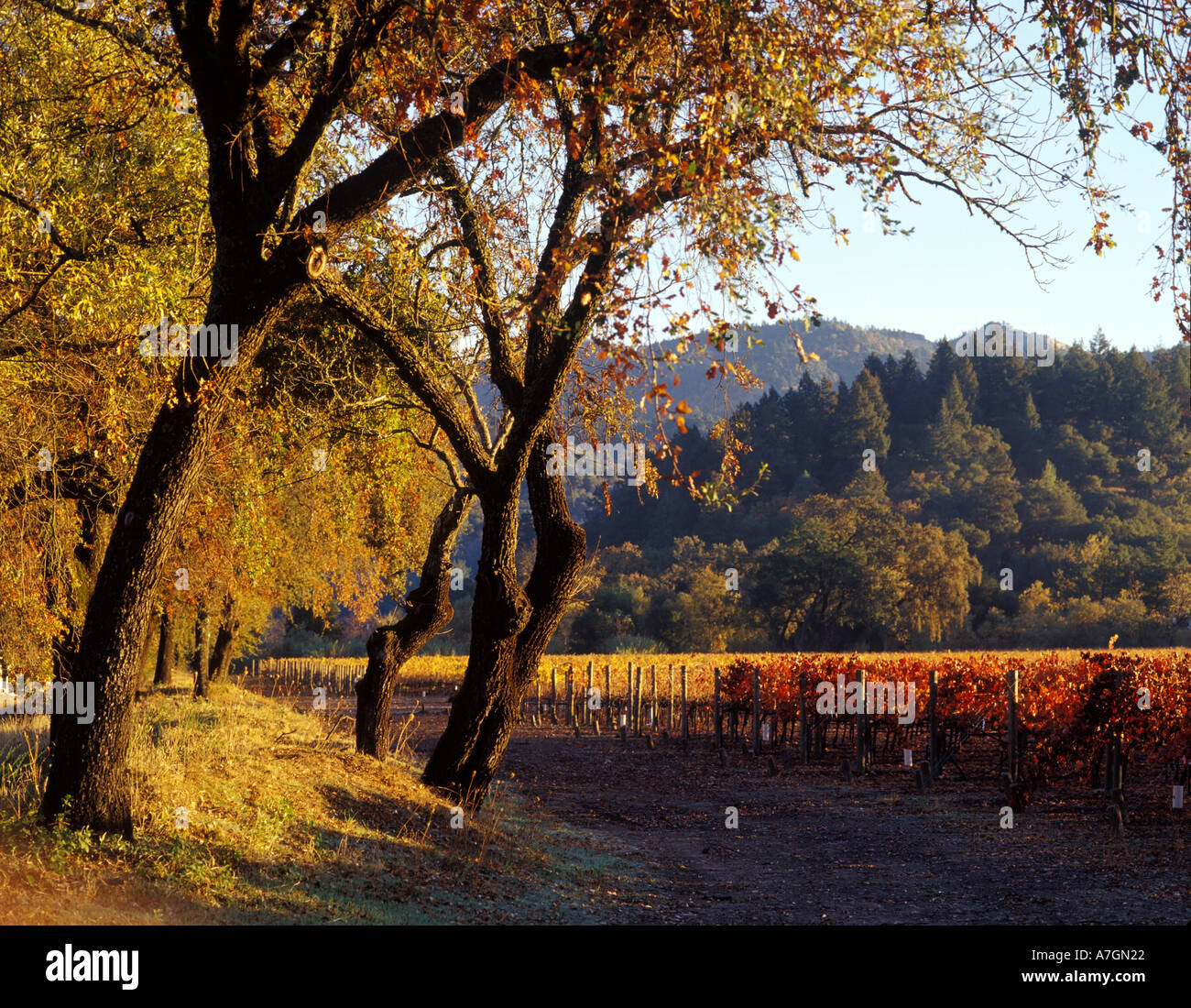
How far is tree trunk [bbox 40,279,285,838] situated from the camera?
738 centimetres

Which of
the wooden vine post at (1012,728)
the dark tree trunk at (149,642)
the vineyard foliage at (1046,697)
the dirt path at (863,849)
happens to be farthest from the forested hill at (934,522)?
the wooden vine post at (1012,728)

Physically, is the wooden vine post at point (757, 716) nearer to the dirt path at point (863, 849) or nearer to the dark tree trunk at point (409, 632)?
the dirt path at point (863, 849)

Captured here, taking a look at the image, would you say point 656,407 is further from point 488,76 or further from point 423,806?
point 423,806

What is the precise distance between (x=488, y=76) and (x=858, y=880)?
341 inches

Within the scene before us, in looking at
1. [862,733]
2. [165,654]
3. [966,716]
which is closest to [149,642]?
[165,654]

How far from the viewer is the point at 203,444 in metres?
7.86

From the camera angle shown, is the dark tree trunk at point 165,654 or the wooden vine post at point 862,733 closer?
the wooden vine post at point 862,733

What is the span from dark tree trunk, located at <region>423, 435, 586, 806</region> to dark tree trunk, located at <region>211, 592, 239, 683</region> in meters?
17.8

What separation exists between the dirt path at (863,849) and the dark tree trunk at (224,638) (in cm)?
1222

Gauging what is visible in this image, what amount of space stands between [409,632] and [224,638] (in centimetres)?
1930

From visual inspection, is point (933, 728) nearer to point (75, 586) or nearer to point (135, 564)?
point (75, 586)

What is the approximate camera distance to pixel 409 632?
14195 mm

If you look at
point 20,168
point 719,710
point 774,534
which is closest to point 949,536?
point 774,534

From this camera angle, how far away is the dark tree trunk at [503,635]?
36.4 feet
